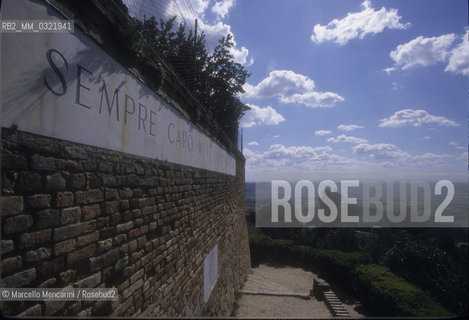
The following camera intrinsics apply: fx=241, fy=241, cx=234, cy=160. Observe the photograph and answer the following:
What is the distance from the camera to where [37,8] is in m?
1.42

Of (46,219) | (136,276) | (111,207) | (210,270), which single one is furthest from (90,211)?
(210,270)

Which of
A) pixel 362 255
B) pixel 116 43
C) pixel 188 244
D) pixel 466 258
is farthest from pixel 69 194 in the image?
pixel 362 255

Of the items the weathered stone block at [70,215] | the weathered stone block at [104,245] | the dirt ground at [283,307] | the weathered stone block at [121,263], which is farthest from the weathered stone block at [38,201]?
the dirt ground at [283,307]

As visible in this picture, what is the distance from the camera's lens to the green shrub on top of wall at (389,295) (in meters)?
6.52

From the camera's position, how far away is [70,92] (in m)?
1.62

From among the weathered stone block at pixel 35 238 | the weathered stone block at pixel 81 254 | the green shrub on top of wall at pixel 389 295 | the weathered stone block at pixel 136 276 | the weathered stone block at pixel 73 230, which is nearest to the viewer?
the weathered stone block at pixel 35 238

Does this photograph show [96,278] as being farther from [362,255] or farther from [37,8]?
[362,255]

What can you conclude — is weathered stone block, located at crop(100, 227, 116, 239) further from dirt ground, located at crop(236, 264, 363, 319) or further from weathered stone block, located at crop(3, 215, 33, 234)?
dirt ground, located at crop(236, 264, 363, 319)

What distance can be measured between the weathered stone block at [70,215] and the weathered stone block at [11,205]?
28cm

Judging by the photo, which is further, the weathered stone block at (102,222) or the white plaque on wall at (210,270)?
the white plaque on wall at (210,270)

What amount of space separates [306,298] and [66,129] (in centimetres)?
1063

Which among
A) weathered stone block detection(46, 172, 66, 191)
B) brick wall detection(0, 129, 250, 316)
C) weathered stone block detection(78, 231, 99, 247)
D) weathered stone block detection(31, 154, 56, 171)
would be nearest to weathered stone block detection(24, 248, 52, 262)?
brick wall detection(0, 129, 250, 316)

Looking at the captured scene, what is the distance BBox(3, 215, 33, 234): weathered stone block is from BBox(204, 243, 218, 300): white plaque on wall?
384 centimetres

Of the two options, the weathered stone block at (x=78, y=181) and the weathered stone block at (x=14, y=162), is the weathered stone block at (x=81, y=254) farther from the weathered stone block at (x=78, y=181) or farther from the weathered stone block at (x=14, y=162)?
the weathered stone block at (x=14, y=162)
